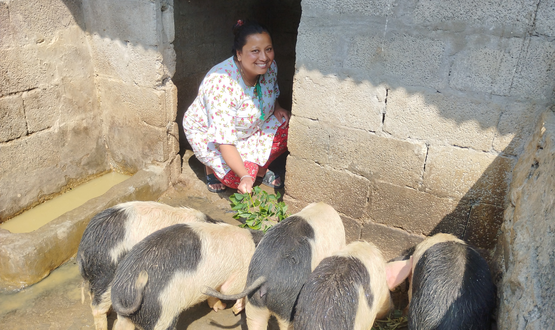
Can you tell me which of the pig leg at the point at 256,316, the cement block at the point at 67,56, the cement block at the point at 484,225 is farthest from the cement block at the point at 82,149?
the cement block at the point at 484,225

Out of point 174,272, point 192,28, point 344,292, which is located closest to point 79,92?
point 192,28

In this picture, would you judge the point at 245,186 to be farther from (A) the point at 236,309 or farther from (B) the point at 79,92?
(B) the point at 79,92

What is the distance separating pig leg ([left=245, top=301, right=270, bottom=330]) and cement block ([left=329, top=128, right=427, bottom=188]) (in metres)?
1.58

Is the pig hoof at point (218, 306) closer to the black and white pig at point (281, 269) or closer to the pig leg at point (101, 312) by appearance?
the black and white pig at point (281, 269)

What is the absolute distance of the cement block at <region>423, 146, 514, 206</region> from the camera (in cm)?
323

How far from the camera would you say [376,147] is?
3.63m

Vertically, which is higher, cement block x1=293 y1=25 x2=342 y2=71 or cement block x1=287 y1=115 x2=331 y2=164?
cement block x1=293 y1=25 x2=342 y2=71

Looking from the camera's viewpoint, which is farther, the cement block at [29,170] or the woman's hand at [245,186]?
the cement block at [29,170]

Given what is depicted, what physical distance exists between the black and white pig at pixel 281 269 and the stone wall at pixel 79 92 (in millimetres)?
2496

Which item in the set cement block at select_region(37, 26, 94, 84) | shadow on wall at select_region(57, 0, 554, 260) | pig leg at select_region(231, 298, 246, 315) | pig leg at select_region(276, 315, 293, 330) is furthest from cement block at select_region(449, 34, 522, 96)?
cement block at select_region(37, 26, 94, 84)

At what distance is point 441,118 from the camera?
3.29m

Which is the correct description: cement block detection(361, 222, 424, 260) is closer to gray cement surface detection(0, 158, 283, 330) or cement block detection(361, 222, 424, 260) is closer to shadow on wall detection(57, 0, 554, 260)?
shadow on wall detection(57, 0, 554, 260)

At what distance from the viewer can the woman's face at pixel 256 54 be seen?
414 cm

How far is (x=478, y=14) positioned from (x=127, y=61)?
3548 millimetres
